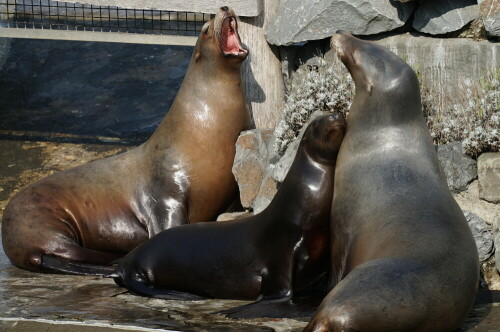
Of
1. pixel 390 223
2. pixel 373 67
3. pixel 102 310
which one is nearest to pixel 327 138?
pixel 373 67

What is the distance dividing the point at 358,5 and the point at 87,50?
5.78 metres

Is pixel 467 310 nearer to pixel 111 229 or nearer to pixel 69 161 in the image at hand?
pixel 111 229

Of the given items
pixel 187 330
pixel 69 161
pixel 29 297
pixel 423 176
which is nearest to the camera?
pixel 187 330

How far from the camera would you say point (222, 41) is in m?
8.09

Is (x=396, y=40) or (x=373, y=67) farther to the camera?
(x=396, y=40)

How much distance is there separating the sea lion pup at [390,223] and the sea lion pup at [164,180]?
1882 mm

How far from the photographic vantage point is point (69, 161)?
998cm

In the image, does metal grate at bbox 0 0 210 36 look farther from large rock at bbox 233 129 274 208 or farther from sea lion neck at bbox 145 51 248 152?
large rock at bbox 233 129 274 208

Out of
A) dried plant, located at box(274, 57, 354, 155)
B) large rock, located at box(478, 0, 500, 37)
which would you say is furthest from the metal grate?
large rock, located at box(478, 0, 500, 37)

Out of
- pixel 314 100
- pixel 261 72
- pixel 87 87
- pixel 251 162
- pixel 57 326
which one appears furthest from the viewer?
pixel 87 87

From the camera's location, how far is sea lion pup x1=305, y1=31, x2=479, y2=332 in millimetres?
4586

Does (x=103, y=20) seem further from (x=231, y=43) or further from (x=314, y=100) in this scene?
(x=314, y=100)

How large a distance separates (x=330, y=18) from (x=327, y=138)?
2.39 meters

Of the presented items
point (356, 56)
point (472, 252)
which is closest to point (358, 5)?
point (356, 56)
